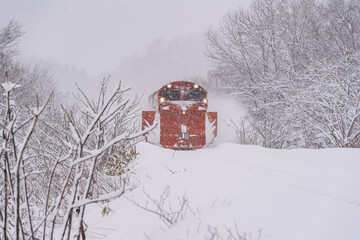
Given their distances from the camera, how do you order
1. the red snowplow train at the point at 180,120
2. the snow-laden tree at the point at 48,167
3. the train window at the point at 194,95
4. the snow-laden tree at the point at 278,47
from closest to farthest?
the snow-laden tree at the point at 48,167 → the red snowplow train at the point at 180,120 → the train window at the point at 194,95 → the snow-laden tree at the point at 278,47

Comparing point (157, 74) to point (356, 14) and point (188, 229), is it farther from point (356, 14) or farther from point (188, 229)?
point (188, 229)

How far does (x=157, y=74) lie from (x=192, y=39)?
53.2ft

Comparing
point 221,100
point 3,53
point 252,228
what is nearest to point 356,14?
point 221,100

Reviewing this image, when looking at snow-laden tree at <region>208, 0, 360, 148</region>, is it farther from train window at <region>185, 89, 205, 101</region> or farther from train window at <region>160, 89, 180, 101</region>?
train window at <region>160, 89, 180, 101</region>

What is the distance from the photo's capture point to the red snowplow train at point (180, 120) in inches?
385

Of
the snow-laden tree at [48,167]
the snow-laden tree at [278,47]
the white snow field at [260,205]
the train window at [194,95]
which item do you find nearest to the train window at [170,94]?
the train window at [194,95]

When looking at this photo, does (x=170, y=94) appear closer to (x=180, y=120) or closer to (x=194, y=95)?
(x=194, y=95)

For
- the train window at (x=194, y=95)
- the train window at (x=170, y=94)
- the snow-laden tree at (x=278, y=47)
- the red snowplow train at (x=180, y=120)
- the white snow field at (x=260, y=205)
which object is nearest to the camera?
the white snow field at (x=260, y=205)

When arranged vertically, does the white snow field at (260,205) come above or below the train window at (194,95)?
below

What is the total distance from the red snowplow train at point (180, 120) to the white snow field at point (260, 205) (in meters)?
5.28

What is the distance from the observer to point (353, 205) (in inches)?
98.8

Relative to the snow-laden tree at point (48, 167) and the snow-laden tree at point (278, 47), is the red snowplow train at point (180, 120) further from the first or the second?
the snow-laden tree at point (48, 167)

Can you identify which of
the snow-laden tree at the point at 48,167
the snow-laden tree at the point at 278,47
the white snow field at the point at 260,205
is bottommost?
the white snow field at the point at 260,205

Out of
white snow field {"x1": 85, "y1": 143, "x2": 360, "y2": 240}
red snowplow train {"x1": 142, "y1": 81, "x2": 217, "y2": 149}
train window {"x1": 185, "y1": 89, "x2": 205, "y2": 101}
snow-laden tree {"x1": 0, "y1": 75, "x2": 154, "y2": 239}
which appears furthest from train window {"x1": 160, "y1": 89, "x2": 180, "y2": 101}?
white snow field {"x1": 85, "y1": 143, "x2": 360, "y2": 240}
